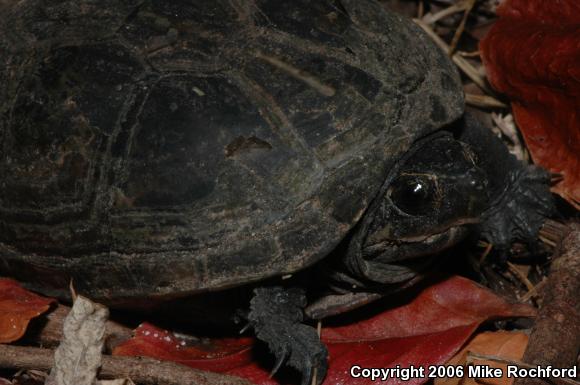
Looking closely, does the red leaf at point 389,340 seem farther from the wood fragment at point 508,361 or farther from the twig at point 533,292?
the twig at point 533,292

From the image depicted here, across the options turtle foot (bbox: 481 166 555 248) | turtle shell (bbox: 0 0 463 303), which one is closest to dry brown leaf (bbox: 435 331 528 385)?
turtle foot (bbox: 481 166 555 248)

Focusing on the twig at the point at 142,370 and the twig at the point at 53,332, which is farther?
the twig at the point at 53,332

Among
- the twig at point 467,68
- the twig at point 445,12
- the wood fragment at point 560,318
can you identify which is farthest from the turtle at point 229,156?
the twig at point 445,12

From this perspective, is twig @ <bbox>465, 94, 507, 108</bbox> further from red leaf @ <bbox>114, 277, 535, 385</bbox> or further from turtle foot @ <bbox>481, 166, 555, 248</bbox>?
red leaf @ <bbox>114, 277, 535, 385</bbox>

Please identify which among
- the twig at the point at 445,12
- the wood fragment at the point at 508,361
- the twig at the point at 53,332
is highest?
the twig at the point at 445,12

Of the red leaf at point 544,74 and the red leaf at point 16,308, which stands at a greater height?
the red leaf at point 544,74

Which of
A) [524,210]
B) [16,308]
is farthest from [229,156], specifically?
[524,210]

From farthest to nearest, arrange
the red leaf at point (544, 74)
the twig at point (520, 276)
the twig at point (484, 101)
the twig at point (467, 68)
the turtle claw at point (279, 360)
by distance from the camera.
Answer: the twig at point (467, 68)
the twig at point (484, 101)
the twig at point (520, 276)
the red leaf at point (544, 74)
the turtle claw at point (279, 360)

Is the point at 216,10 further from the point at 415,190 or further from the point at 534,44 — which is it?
the point at 534,44
